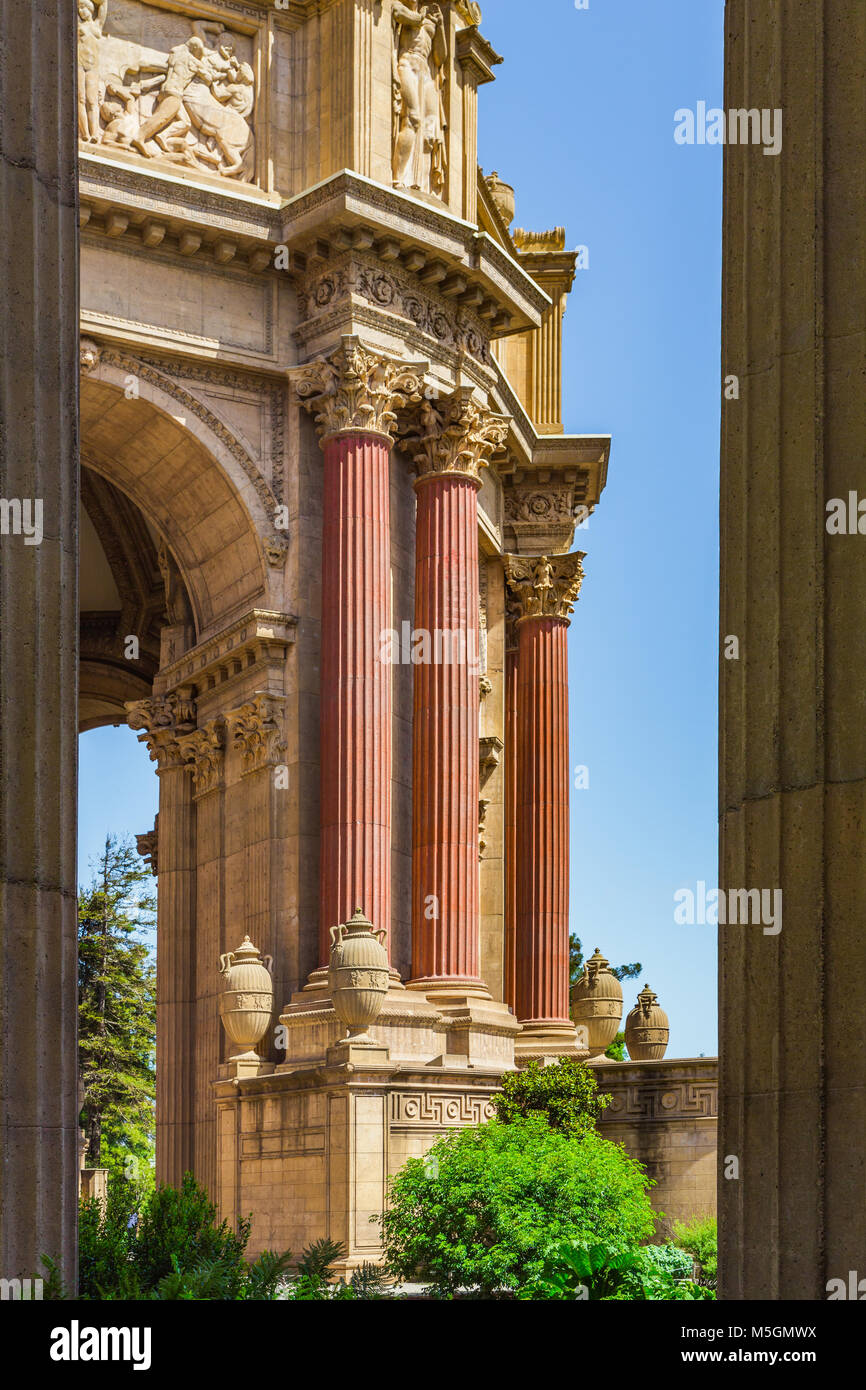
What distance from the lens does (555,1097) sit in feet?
108

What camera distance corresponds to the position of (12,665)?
354 inches

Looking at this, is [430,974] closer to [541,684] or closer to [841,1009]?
[541,684]

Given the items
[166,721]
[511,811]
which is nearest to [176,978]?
[166,721]

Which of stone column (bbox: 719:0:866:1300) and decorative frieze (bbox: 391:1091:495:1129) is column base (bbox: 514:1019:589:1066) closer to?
decorative frieze (bbox: 391:1091:495:1129)

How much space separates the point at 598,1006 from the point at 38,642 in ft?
108

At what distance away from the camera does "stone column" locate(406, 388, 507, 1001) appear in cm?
3528

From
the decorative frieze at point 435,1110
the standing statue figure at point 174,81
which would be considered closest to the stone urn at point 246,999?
the decorative frieze at point 435,1110

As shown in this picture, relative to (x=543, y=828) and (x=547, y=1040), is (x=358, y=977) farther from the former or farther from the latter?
(x=543, y=828)

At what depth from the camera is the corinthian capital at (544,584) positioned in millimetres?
45750

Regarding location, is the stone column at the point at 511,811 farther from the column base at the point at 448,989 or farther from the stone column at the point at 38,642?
the stone column at the point at 38,642

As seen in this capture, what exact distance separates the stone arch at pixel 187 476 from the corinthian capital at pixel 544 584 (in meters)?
9.39

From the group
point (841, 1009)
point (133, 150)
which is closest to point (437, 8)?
point (133, 150)

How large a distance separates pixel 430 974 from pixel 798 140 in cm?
2679

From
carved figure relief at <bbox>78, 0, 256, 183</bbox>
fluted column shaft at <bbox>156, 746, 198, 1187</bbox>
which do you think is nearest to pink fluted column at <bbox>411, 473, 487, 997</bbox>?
fluted column shaft at <bbox>156, 746, 198, 1187</bbox>
